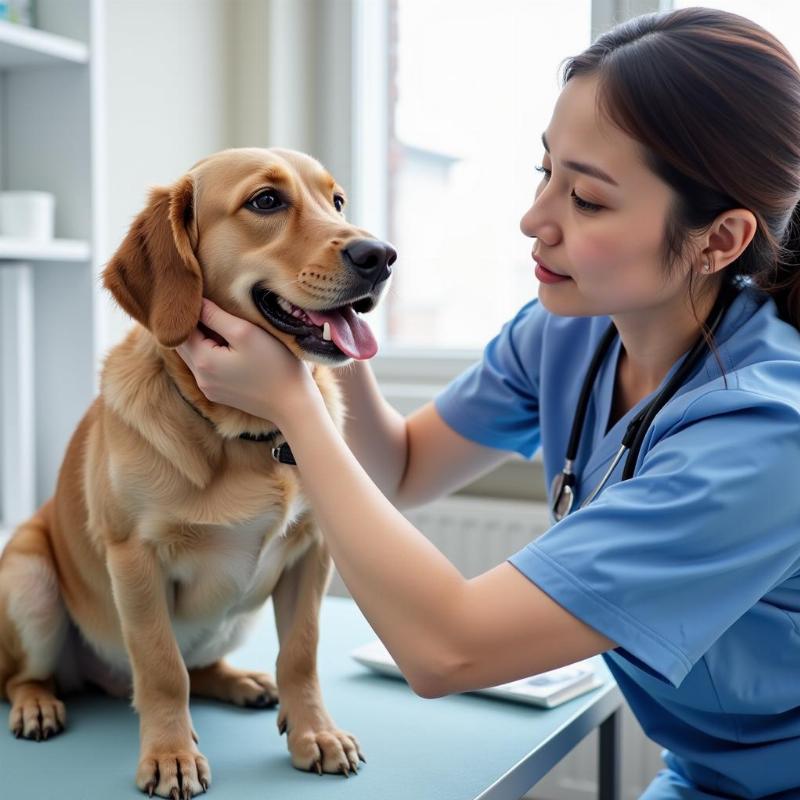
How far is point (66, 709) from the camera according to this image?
4.01 ft

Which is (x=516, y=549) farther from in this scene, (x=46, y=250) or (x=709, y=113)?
(x=709, y=113)

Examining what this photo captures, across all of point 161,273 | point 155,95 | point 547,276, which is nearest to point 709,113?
point 547,276

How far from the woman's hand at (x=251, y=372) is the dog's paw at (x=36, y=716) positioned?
435mm

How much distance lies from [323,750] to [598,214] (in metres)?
0.63

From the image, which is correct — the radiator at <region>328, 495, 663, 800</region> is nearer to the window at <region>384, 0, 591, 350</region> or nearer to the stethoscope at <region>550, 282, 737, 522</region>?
the window at <region>384, 0, 591, 350</region>

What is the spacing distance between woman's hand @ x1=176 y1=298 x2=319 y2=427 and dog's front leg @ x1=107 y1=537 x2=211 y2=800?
0.65ft

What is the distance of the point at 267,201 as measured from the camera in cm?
115

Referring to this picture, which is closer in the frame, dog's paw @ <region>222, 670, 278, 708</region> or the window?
dog's paw @ <region>222, 670, 278, 708</region>

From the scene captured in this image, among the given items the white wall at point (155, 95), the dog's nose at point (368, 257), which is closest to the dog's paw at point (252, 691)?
the dog's nose at point (368, 257)

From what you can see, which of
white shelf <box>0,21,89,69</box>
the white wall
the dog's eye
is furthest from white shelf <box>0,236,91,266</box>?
the dog's eye

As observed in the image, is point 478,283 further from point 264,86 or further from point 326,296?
point 326,296

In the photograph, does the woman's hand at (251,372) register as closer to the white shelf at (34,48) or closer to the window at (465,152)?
the white shelf at (34,48)

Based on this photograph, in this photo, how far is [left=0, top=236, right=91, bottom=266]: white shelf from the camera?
175cm

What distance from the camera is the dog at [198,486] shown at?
1062mm
